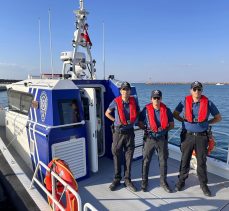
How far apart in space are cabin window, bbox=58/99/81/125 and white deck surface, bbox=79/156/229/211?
3.89 ft

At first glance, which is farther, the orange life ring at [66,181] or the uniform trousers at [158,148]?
the uniform trousers at [158,148]

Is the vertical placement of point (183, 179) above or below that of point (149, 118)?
below

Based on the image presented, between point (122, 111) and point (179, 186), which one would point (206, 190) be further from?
point (122, 111)

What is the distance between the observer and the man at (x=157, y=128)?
4.05 meters

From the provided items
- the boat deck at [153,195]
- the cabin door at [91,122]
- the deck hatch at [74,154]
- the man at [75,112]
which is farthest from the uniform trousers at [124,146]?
the man at [75,112]

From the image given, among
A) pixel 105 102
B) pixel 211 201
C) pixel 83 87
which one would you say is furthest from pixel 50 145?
pixel 211 201

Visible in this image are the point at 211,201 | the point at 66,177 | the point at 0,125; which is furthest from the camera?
the point at 0,125

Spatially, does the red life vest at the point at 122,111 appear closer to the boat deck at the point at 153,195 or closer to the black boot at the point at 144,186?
the black boot at the point at 144,186

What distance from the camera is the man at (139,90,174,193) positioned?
4.05 meters

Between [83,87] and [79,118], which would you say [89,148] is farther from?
[83,87]

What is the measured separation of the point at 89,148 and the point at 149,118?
1.39 meters

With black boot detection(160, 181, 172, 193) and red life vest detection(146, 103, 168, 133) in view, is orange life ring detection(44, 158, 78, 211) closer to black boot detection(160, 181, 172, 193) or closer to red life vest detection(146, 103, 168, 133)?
red life vest detection(146, 103, 168, 133)

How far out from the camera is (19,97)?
572 cm

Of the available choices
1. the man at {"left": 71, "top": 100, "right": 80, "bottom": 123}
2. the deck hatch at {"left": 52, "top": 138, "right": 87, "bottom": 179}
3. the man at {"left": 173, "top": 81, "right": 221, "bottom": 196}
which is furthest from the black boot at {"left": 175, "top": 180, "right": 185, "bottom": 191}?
the man at {"left": 71, "top": 100, "right": 80, "bottom": 123}
